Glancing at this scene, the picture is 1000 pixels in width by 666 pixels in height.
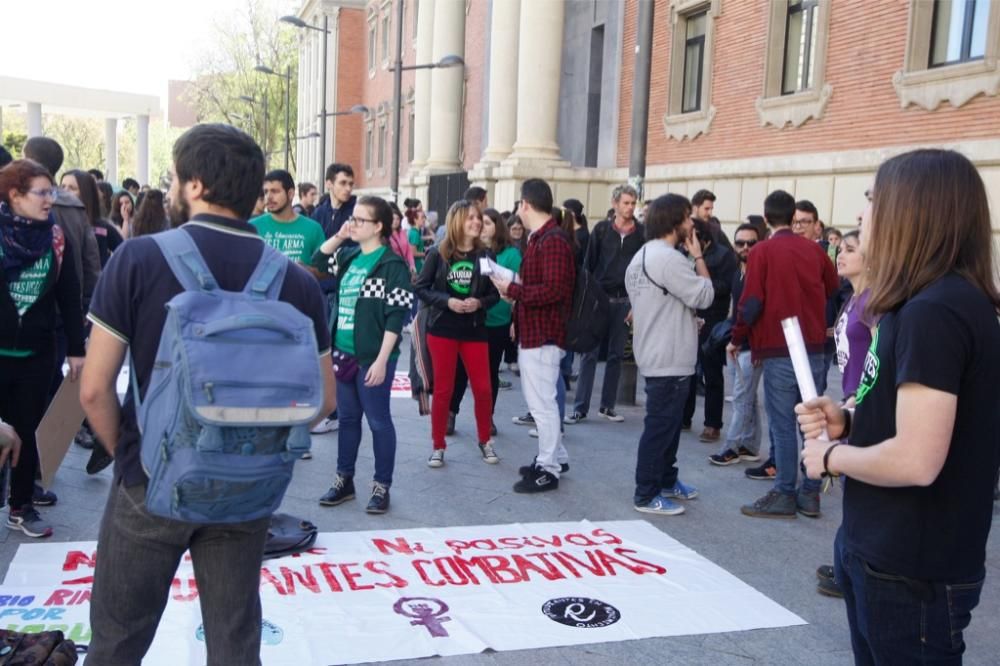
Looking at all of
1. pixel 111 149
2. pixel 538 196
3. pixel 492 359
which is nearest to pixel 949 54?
pixel 492 359

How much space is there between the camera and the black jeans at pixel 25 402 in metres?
4.99

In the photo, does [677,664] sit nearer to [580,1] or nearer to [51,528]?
[51,528]

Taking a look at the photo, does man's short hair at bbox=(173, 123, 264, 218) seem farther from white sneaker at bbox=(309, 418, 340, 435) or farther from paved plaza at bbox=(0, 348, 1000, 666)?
white sneaker at bbox=(309, 418, 340, 435)

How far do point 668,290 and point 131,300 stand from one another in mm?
3989

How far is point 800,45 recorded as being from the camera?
45.2 ft

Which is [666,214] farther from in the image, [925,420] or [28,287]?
[925,420]

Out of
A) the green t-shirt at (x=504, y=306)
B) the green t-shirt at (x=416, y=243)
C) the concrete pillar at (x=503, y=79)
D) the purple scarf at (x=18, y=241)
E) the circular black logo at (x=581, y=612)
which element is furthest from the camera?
the concrete pillar at (x=503, y=79)

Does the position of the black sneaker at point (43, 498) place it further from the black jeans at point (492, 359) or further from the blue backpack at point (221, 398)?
the blue backpack at point (221, 398)

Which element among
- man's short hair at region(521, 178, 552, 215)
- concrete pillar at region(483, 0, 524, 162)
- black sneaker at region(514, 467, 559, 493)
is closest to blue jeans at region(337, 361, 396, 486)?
black sneaker at region(514, 467, 559, 493)

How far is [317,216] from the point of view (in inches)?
334

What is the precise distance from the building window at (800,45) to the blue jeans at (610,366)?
5973mm

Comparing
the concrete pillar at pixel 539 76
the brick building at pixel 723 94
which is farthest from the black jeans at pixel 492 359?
the concrete pillar at pixel 539 76

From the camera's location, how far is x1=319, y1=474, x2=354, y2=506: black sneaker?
588 centimetres

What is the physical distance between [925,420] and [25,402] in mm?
4565
